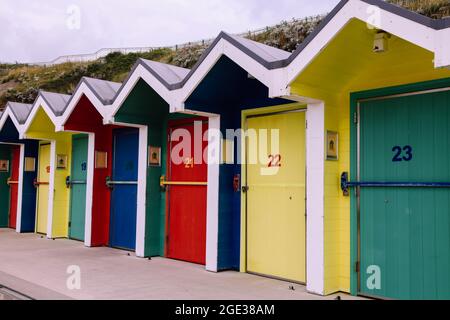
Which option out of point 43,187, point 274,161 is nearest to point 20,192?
point 43,187

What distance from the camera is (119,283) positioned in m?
6.23

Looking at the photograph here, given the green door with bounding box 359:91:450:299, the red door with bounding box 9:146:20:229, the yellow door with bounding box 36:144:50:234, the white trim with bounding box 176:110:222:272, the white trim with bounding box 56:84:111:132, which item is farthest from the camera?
the red door with bounding box 9:146:20:229

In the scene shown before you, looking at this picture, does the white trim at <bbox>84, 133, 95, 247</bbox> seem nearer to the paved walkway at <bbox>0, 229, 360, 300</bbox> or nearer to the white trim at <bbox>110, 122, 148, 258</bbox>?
the paved walkway at <bbox>0, 229, 360, 300</bbox>

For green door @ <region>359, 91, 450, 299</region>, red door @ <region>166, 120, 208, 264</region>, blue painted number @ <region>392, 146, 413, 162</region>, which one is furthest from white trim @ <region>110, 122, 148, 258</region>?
blue painted number @ <region>392, 146, 413, 162</region>

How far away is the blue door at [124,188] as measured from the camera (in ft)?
30.1

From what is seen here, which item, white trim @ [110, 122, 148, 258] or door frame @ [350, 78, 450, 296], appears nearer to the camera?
door frame @ [350, 78, 450, 296]

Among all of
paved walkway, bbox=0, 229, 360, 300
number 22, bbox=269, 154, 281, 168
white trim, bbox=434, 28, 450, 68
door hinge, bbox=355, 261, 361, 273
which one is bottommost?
paved walkway, bbox=0, 229, 360, 300

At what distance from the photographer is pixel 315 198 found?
5699 mm

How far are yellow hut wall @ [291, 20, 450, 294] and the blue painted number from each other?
614mm

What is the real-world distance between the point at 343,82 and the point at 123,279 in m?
3.99

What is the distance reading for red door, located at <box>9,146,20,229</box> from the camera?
43.7 feet

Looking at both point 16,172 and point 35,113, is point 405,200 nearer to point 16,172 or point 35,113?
point 35,113

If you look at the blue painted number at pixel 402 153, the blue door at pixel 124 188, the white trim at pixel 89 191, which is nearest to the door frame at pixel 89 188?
the white trim at pixel 89 191

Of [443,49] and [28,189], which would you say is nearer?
[443,49]
